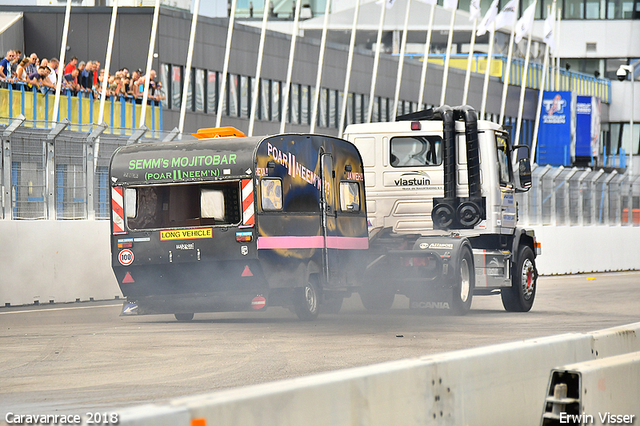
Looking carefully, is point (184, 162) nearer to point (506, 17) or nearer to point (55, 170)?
point (55, 170)

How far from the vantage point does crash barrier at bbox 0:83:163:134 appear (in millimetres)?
28969

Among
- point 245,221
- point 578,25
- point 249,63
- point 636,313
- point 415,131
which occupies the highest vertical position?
point 578,25

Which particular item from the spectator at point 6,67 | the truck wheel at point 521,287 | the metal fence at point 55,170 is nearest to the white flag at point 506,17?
the spectator at point 6,67

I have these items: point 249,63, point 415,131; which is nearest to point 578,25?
point 249,63

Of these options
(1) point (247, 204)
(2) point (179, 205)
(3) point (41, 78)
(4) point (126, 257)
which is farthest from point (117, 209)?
(3) point (41, 78)

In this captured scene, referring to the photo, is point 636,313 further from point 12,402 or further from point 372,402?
point 372,402

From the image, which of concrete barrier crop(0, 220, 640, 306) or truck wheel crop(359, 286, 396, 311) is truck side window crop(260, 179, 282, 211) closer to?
truck wheel crop(359, 286, 396, 311)

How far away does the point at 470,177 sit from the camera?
59.2ft

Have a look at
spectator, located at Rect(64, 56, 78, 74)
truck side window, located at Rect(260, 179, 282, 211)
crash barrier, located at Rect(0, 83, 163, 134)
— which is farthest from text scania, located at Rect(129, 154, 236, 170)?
spectator, located at Rect(64, 56, 78, 74)

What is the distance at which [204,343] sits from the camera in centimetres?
1314

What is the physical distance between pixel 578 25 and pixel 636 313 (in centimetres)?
6652

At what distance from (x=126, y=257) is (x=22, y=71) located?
39.1ft

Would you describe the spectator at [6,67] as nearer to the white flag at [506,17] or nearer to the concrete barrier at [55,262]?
the concrete barrier at [55,262]

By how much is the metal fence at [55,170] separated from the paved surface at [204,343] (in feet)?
5.87
